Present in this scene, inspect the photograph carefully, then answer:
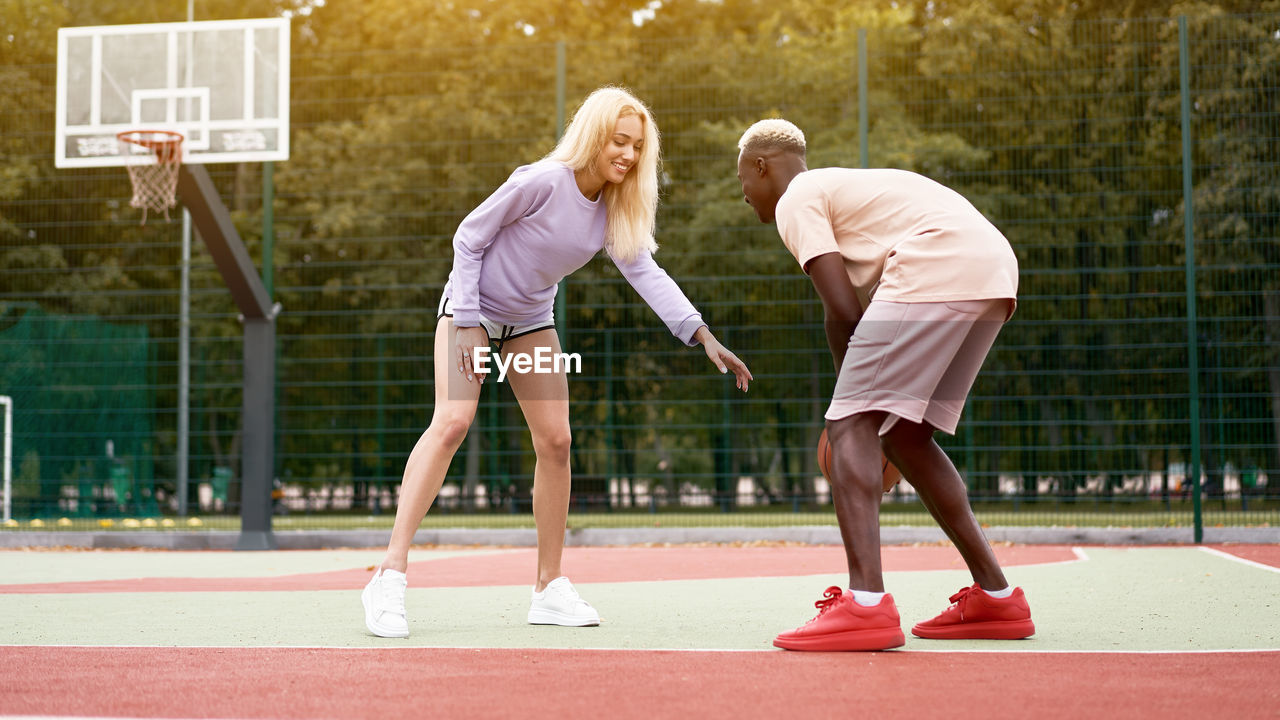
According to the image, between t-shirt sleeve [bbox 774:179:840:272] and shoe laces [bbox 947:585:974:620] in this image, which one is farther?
shoe laces [bbox 947:585:974:620]

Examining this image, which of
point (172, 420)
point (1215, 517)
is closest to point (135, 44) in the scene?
point (172, 420)

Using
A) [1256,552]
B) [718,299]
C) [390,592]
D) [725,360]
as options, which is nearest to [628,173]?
[725,360]

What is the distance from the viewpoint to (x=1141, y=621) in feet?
14.5

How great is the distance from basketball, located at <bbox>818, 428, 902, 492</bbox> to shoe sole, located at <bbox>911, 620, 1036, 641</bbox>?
458 mm

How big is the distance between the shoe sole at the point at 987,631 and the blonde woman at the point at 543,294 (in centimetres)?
97

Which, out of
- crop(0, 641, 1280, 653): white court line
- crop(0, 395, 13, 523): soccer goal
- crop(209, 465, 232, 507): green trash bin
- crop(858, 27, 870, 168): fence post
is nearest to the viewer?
crop(0, 641, 1280, 653): white court line

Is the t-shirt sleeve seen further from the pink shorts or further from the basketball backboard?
the basketball backboard

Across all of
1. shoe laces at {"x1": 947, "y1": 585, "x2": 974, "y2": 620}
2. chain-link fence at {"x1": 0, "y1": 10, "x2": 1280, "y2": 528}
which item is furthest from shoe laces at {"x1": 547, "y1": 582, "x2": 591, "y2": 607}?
chain-link fence at {"x1": 0, "y1": 10, "x2": 1280, "y2": 528}

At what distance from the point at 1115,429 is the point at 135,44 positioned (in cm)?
804

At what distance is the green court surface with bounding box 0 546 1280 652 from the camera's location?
3.95m

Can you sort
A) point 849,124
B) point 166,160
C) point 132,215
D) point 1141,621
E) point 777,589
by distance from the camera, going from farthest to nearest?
point 132,215
point 849,124
point 166,160
point 777,589
point 1141,621

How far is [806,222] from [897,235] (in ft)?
0.98

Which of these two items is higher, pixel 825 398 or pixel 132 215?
pixel 132 215

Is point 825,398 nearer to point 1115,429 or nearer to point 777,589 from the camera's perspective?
point 1115,429
